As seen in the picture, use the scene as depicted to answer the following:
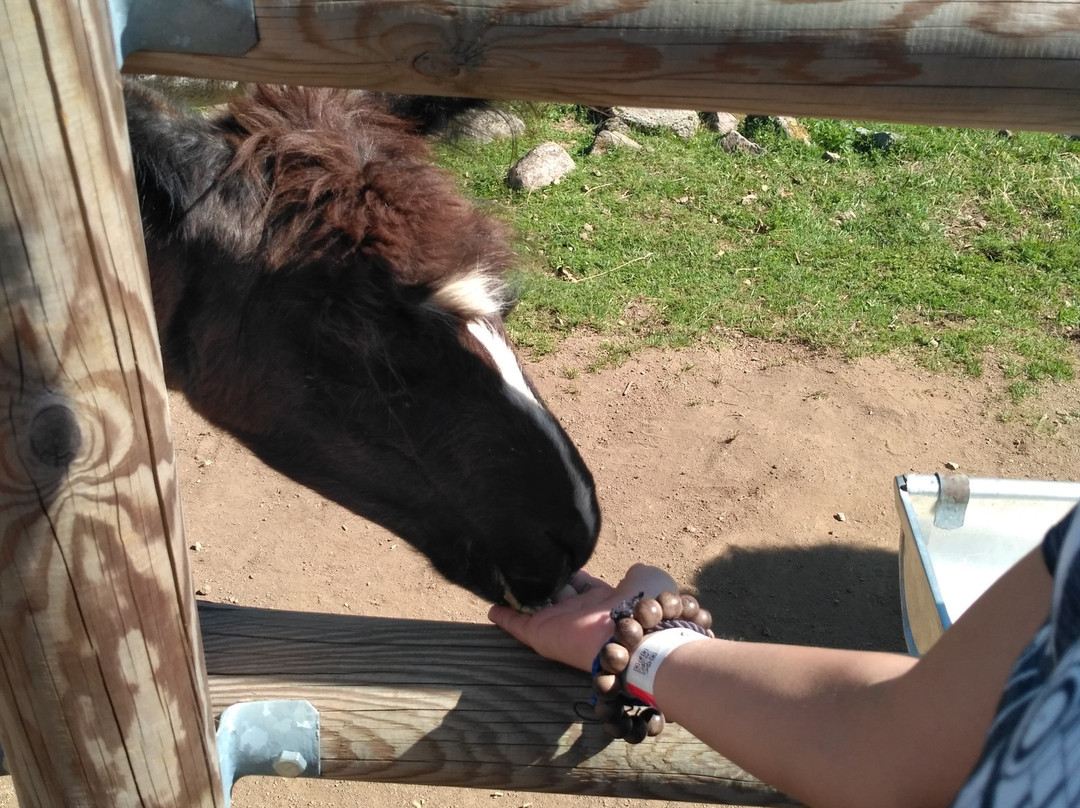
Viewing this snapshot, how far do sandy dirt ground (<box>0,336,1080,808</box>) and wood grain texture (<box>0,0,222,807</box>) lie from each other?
2303 millimetres

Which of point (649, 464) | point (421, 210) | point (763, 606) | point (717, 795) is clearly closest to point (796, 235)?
point (649, 464)

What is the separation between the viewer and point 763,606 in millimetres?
4246

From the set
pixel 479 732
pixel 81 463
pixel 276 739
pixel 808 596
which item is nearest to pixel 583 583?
pixel 479 732

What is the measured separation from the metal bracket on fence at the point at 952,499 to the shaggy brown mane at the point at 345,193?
1.95 m

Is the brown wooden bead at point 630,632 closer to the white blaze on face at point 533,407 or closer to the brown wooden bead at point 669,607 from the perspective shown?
the brown wooden bead at point 669,607

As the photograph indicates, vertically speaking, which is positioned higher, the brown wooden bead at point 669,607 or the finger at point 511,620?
the brown wooden bead at point 669,607

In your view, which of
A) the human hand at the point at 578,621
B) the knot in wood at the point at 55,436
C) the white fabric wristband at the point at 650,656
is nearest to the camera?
the knot in wood at the point at 55,436

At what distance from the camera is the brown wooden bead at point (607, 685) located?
162cm

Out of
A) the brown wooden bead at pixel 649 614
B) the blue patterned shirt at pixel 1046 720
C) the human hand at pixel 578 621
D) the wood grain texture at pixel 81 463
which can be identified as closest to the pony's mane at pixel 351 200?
the human hand at pixel 578 621

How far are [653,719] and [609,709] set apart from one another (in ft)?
0.33

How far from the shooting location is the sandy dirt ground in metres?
4.24

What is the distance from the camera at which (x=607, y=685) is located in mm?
1624

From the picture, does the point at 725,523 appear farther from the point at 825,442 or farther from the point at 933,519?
the point at 933,519

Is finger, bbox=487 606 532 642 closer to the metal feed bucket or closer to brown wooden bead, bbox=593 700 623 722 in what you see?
brown wooden bead, bbox=593 700 623 722
